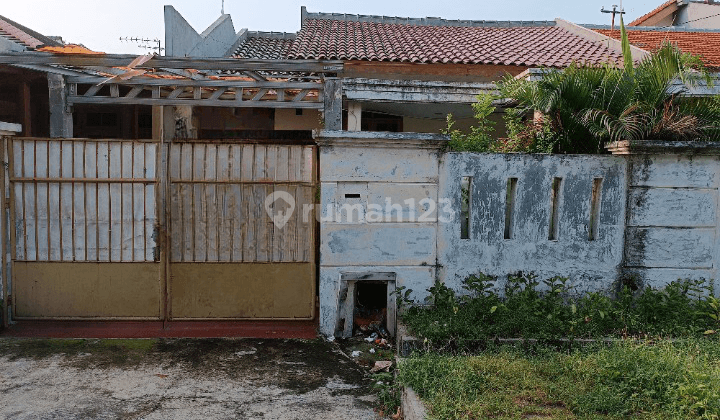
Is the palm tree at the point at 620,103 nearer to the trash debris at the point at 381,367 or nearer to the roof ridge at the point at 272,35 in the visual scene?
the trash debris at the point at 381,367

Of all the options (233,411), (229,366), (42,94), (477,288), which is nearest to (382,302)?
(477,288)

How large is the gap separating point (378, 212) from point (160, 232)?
2408mm

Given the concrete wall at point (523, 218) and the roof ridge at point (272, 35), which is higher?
the roof ridge at point (272, 35)

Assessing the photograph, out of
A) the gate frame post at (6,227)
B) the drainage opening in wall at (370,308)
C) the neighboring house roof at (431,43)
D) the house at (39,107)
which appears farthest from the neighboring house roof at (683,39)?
the gate frame post at (6,227)

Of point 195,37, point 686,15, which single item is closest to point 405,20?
point 195,37

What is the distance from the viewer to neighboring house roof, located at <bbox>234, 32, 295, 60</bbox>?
13727 millimetres

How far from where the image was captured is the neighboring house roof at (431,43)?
37.5 feet

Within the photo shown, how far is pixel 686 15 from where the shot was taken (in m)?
19.4

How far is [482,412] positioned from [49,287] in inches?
192

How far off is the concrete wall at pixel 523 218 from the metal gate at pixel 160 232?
0.73 m

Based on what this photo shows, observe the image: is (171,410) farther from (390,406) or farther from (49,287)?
(49,287)

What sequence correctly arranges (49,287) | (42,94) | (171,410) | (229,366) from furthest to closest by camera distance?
(42,94) → (49,287) → (229,366) → (171,410)

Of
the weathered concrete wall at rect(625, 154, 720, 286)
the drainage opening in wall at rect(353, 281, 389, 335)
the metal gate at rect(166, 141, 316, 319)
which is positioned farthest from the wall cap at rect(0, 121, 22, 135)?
the weathered concrete wall at rect(625, 154, 720, 286)

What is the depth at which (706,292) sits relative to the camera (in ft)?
19.6
